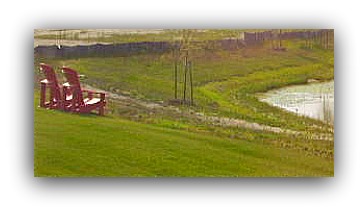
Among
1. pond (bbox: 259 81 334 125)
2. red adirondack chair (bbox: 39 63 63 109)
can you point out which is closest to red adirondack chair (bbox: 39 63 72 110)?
red adirondack chair (bbox: 39 63 63 109)

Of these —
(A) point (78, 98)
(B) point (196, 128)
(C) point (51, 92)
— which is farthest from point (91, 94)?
(B) point (196, 128)

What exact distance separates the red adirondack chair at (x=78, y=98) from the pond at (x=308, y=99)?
2.88ft

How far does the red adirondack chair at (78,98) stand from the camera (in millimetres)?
6199

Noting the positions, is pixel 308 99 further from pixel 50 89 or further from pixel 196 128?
pixel 50 89

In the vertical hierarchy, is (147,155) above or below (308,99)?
below

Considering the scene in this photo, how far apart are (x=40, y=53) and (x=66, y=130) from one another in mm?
440

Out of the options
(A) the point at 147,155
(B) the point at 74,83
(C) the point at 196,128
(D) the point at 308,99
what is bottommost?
(A) the point at 147,155

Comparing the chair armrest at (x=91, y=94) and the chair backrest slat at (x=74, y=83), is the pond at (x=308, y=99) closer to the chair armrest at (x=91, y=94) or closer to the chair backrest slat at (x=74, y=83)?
the chair armrest at (x=91, y=94)

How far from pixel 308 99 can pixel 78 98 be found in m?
1.25

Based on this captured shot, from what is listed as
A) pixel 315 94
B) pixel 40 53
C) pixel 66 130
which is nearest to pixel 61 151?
pixel 66 130

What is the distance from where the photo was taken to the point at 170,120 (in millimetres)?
6211

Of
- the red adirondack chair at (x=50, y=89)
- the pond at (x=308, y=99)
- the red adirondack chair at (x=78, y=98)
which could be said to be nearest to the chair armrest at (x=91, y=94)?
the red adirondack chair at (x=78, y=98)

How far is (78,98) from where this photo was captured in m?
6.21
